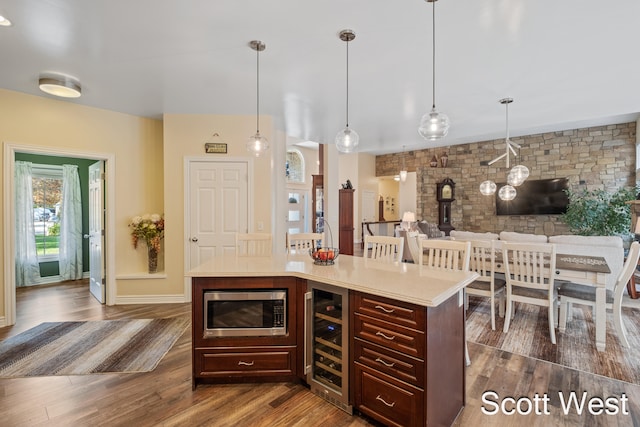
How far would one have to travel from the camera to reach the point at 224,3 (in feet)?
6.87

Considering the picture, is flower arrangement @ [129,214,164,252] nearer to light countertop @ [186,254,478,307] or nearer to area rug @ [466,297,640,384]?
light countertop @ [186,254,478,307]

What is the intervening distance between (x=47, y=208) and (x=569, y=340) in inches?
319

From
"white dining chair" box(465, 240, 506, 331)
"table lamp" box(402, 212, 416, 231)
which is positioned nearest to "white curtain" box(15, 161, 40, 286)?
"white dining chair" box(465, 240, 506, 331)

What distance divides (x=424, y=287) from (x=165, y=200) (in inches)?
149

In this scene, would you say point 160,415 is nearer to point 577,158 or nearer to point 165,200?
point 165,200

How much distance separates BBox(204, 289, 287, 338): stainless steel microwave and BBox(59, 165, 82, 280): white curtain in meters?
5.21

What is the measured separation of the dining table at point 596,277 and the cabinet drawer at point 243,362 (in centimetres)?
283

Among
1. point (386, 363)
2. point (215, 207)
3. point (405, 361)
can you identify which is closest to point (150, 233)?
point (215, 207)

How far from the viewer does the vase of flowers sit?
14.3 ft

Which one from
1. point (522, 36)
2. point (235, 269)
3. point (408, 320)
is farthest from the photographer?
point (522, 36)

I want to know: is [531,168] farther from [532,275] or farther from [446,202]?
[532,275]

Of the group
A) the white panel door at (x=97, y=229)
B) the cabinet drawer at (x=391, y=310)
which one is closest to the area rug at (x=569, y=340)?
the cabinet drawer at (x=391, y=310)

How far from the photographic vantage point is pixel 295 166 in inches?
387

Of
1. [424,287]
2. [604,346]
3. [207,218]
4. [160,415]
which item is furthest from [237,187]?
[604,346]
